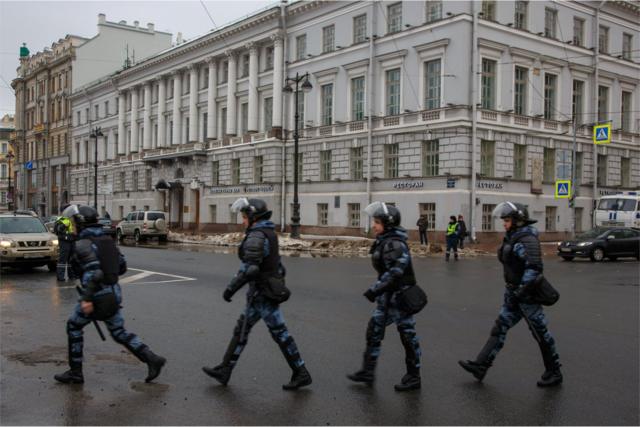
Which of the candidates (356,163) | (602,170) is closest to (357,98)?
(356,163)

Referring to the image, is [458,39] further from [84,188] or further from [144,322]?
[84,188]

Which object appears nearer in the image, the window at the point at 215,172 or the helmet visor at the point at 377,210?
the helmet visor at the point at 377,210

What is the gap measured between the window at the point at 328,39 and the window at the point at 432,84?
7582mm

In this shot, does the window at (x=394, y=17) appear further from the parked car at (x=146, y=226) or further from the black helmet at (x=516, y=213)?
the black helmet at (x=516, y=213)

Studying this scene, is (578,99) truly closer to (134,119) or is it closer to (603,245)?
(603,245)

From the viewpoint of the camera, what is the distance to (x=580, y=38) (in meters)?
37.4

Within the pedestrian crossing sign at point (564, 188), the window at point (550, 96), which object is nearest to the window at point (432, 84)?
the window at point (550, 96)

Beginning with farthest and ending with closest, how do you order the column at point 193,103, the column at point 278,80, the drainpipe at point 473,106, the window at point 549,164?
the column at point 193,103, the column at point 278,80, the window at point 549,164, the drainpipe at point 473,106

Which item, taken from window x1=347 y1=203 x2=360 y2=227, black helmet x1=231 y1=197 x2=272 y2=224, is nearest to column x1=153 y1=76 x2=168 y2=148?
window x1=347 y1=203 x2=360 y2=227

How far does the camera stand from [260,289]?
595 cm

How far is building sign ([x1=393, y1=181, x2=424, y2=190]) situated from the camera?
108 feet

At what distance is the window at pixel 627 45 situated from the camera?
3984 cm

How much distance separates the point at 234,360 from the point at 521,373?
3029 mm

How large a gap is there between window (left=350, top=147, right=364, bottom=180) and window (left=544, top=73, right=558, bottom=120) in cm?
1065
